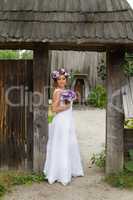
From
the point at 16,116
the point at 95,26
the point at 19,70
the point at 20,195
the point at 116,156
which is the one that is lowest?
the point at 20,195

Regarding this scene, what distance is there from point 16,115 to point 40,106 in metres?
0.46

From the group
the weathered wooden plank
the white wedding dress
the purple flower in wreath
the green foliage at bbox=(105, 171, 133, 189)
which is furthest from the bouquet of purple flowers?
the green foliage at bbox=(105, 171, 133, 189)

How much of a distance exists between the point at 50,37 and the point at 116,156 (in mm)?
2390

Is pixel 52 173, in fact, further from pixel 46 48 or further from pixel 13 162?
pixel 46 48

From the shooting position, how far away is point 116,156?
8.10 m

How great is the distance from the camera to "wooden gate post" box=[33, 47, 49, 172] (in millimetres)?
7898

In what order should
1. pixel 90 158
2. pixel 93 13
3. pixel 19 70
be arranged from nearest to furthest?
pixel 93 13 < pixel 19 70 < pixel 90 158

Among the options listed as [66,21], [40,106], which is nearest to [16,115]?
[40,106]

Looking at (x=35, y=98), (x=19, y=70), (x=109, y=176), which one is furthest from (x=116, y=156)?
(x=19, y=70)

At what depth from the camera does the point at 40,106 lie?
7961mm

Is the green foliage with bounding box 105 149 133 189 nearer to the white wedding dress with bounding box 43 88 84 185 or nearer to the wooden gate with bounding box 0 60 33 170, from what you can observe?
the white wedding dress with bounding box 43 88 84 185

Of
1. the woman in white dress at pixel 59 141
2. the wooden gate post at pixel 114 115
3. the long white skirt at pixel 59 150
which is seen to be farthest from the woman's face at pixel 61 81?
the wooden gate post at pixel 114 115

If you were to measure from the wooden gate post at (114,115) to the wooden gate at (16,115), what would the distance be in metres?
1.31

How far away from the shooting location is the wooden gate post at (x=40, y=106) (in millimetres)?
7898
